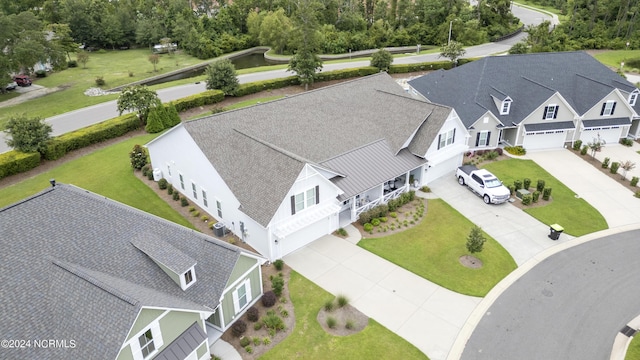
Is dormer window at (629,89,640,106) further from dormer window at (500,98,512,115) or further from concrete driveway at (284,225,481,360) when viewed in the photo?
concrete driveway at (284,225,481,360)

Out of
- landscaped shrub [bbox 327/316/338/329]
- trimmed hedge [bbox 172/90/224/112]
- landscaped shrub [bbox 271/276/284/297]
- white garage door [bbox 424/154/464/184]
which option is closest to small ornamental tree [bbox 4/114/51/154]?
trimmed hedge [bbox 172/90/224/112]

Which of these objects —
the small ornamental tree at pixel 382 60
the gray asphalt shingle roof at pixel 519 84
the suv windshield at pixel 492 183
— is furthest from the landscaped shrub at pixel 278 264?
the small ornamental tree at pixel 382 60

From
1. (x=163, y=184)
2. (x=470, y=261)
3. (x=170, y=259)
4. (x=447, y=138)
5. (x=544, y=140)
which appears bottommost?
(x=470, y=261)

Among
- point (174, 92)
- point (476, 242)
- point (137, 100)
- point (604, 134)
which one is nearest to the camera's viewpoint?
point (476, 242)

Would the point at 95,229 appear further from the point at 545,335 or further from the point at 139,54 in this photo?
the point at 139,54

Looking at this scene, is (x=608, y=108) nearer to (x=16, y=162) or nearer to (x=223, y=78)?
(x=223, y=78)

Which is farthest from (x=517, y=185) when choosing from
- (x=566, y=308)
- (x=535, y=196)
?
(x=566, y=308)
